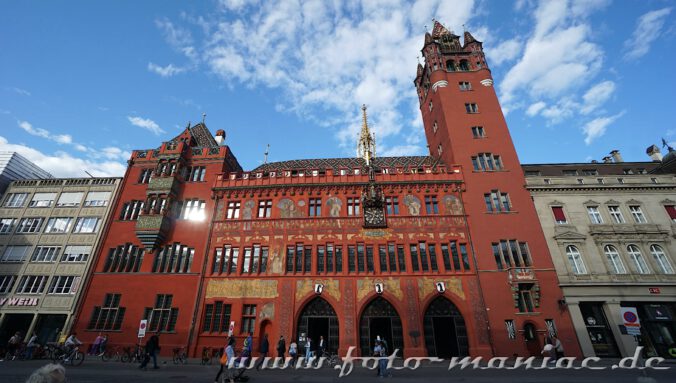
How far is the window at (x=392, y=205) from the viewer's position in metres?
28.1

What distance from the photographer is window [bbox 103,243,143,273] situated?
27.1m

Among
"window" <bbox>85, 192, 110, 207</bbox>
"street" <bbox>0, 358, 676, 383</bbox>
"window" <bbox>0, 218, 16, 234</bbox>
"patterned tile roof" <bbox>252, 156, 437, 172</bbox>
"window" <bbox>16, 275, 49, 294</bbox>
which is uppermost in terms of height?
"patterned tile roof" <bbox>252, 156, 437, 172</bbox>

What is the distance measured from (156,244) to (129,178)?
30.1ft

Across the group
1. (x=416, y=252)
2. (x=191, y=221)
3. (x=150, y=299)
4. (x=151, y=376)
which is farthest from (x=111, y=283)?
(x=416, y=252)

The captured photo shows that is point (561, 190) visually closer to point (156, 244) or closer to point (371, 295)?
point (371, 295)

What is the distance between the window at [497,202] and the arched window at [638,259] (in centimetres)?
1005

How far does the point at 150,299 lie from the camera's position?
2553cm

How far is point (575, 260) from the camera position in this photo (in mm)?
25406

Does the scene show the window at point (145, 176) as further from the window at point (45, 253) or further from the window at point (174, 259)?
the window at point (45, 253)

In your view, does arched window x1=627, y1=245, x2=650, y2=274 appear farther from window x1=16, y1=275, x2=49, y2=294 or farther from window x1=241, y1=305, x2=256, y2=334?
window x1=16, y1=275, x2=49, y2=294

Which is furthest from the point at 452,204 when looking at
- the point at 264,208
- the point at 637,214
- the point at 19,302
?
the point at 19,302

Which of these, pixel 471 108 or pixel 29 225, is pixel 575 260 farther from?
pixel 29 225

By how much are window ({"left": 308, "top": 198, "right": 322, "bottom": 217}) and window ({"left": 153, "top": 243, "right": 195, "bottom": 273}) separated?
1108 centimetres

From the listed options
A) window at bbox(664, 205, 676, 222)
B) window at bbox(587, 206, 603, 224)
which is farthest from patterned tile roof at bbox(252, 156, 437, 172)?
window at bbox(664, 205, 676, 222)
